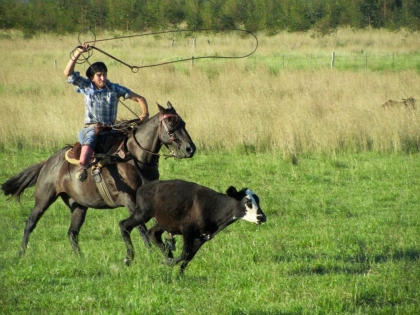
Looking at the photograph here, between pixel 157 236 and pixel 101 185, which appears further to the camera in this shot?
pixel 101 185

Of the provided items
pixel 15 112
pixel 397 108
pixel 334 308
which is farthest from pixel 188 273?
pixel 15 112

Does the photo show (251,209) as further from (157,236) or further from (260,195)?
(260,195)

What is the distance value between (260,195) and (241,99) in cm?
824

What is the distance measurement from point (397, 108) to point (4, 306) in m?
13.9

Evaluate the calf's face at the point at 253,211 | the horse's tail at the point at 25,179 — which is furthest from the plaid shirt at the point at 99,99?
the calf's face at the point at 253,211

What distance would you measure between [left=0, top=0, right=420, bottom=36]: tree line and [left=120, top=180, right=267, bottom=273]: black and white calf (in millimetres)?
39073

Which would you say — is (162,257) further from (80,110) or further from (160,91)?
(160,91)

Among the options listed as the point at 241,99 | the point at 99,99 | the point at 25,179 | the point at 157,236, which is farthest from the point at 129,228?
the point at 241,99

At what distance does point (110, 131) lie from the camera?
9.70 meters

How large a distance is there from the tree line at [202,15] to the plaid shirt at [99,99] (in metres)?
37.7

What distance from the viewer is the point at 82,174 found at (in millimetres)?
9156

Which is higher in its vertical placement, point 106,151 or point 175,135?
point 175,135

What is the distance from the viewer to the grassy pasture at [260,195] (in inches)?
281

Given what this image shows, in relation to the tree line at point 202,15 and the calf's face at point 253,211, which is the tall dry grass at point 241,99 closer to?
the calf's face at point 253,211
